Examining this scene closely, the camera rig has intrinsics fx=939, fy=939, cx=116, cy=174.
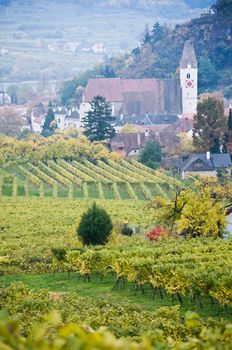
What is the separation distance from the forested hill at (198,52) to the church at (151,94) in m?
3.05

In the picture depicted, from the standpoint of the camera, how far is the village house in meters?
57.6

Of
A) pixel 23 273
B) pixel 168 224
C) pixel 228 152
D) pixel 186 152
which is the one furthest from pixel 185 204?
pixel 186 152

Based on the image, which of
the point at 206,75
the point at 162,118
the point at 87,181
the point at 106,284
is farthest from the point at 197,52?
the point at 106,284

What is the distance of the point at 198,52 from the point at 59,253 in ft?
288

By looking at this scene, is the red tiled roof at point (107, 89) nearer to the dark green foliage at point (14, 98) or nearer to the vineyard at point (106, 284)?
the dark green foliage at point (14, 98)

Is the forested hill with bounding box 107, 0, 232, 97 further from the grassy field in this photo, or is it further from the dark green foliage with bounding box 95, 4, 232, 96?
the grassy field

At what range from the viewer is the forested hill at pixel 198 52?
4001 inches

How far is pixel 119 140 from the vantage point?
7181cm

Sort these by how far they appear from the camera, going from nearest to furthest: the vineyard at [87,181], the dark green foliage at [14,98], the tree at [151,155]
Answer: the vineyard at [87,181], the tree at [151,155], the dark green foliage at [14,98]

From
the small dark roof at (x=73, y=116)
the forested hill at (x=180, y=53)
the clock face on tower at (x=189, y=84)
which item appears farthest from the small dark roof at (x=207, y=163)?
the small dark roof at (x=73, y=116)

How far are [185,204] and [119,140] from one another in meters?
41.8

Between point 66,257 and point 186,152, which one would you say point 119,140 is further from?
point 66,257

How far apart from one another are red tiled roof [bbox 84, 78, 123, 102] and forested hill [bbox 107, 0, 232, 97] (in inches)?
366

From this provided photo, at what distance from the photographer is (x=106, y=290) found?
22.0m
